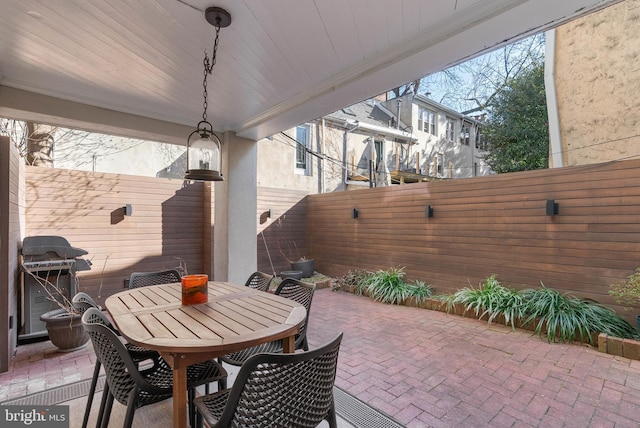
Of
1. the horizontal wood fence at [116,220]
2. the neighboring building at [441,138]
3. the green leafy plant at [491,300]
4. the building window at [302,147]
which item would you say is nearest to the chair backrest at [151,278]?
the horizontal wood fence at [116,220]

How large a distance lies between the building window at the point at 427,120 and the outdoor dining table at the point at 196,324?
12.4 m

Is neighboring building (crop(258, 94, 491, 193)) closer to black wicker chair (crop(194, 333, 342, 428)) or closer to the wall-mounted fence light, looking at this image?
the wall-mounted fence light

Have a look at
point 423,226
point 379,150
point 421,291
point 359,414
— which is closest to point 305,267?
point 421,291

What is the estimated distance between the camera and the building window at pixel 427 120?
12.9 m

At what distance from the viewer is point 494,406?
229 centimetres

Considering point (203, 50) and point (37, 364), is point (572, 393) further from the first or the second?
point (37, 364)

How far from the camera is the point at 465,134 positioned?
15.1 meters

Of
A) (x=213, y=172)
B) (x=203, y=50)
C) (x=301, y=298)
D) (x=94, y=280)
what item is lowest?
(x=94, y=280)

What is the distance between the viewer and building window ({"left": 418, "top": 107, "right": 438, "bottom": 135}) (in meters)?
12.9

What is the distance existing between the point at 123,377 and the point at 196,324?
448mm

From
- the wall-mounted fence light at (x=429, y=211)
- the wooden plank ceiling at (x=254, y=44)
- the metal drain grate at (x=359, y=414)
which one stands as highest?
the wooden plank ceiling at (x=254, y=44)

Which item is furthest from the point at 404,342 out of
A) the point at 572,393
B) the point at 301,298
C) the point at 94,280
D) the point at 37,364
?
the point at 94,280

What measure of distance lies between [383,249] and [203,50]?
4733 mm

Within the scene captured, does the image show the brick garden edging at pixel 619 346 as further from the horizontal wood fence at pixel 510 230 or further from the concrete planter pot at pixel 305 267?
the concrete planter pot at pixel 305 267
